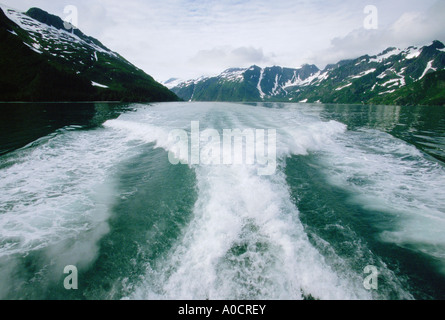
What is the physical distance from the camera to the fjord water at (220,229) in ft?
14.8

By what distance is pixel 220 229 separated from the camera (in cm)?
600

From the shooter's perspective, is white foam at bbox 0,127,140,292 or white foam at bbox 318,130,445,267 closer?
A: white foam at bbox 0,127,140,292

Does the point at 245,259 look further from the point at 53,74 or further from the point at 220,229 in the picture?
the point at 53,74

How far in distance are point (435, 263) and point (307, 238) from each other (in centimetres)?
335

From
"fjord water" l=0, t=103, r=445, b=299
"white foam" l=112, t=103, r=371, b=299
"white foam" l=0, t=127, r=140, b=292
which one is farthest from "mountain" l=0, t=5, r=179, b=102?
"white foam" l=112, t=103, r=371, b=299

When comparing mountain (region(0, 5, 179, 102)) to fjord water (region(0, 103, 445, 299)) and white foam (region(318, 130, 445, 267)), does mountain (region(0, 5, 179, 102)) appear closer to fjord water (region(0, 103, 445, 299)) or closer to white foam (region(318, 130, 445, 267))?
fjord water (region(0, 103, 445, 299))

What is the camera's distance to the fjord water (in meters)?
4.52

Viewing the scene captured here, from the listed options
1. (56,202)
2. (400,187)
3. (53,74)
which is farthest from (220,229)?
(53,74)

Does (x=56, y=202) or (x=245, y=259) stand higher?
(x=56, y=202)

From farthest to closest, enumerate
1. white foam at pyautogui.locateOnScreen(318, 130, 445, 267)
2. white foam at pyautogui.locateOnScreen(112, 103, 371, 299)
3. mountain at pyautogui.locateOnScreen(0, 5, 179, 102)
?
1. mountain at pyautogui.locateOnScreen(0, 5, 179, 102)
2. white foam at pyautogui.locateOnScreen(318, 130, 445, 267)
3. white foam at pyautogui.locateOnScreen(112, 103, 371, 299)

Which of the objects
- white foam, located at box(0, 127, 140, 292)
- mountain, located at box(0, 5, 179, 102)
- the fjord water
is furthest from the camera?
mountain, located at box(0, 5, 179, 102)

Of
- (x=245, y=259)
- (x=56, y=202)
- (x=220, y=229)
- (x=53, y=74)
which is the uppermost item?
(x=53, y=74)
